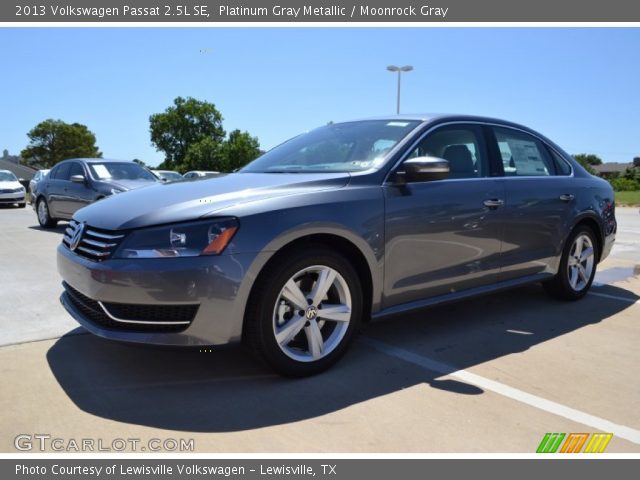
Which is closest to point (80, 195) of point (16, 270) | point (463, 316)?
point (16, 270)

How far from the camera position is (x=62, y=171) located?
36.8ft

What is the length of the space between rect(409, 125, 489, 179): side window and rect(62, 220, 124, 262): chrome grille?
81.7 inches

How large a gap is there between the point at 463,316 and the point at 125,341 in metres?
2.82

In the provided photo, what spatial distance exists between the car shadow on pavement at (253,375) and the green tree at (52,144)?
62110mm

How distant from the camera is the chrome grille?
9.59 ft

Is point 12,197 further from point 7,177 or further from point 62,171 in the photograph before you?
point 62,171

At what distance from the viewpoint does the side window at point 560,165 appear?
4930mm

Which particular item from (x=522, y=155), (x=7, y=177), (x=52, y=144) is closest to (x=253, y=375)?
(x=522, y=155)

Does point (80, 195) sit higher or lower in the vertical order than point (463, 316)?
higher

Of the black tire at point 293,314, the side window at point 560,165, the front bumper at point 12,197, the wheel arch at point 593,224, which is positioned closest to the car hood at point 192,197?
the black tire at point 293,314

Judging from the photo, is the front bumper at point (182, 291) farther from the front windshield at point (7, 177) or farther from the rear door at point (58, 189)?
the front windshield at point (7, 177)

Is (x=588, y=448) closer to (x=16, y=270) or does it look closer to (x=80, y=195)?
(x=16, y=270)

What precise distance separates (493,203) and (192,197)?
2251 millimetres

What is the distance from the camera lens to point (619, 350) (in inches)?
149
